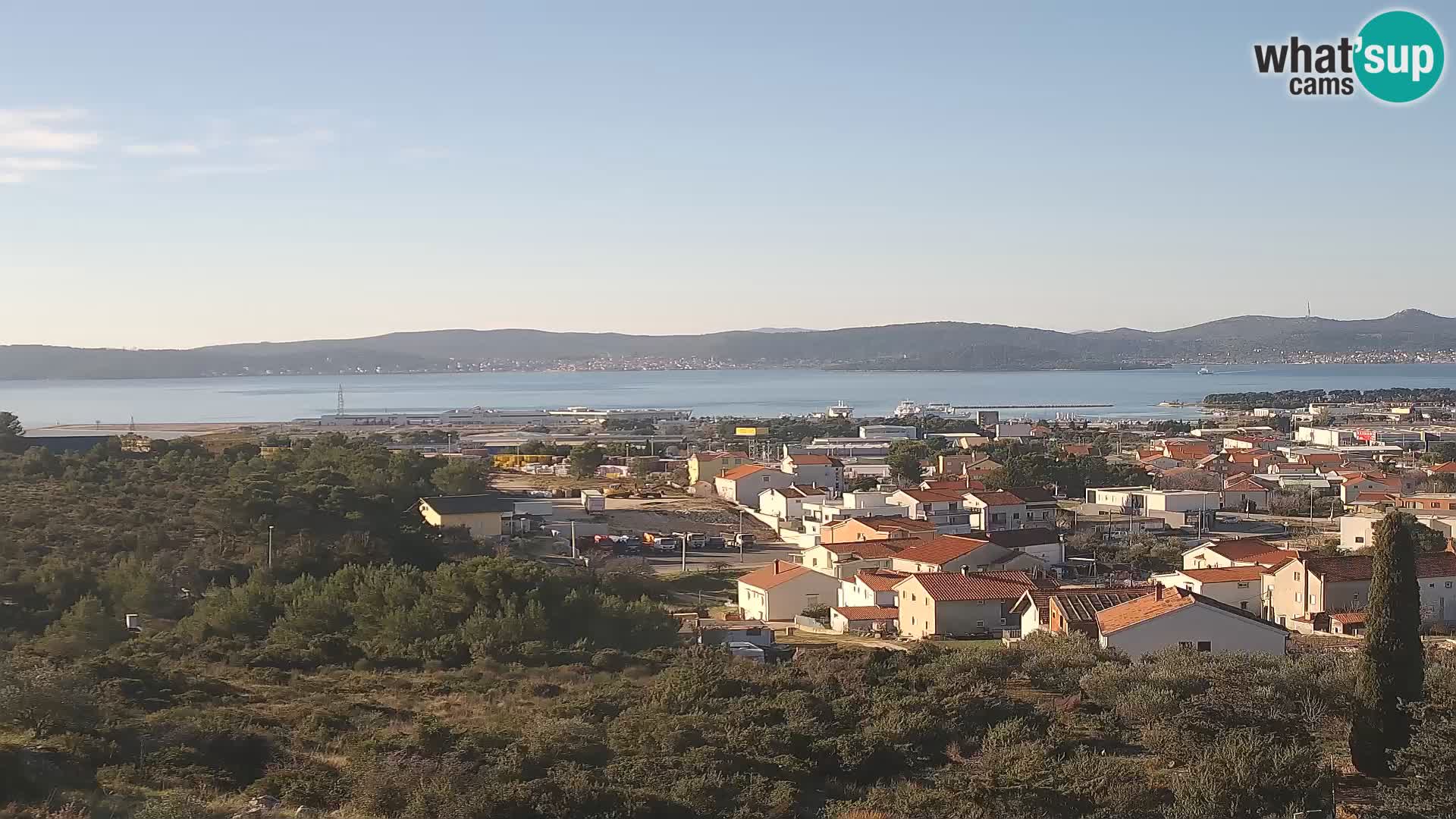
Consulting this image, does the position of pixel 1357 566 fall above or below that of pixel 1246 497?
above

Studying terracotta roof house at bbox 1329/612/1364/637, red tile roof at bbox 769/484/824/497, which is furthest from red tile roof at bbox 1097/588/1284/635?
red tile roof at bbox 769/484/824/497

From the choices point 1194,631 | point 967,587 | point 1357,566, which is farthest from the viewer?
point 1357,566

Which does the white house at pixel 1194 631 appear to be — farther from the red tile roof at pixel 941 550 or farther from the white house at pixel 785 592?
the white house at pixel 785 592

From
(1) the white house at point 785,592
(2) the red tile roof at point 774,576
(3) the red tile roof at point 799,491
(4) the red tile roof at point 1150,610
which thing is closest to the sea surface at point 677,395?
(3) the red tile roof at point 799,491

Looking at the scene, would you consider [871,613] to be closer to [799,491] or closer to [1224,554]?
[1224,554]

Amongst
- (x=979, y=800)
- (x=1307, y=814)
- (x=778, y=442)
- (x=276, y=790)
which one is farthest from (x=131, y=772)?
(x=778, y=442)

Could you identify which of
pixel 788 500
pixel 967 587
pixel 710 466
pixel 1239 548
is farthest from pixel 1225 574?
pixel 710 466
